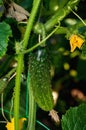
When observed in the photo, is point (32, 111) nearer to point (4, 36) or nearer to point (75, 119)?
point (75, 119)

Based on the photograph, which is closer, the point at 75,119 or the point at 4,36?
the point at 4,36

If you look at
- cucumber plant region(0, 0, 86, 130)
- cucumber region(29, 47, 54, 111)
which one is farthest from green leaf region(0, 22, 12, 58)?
cucumber region(29, 47, 54, 111)

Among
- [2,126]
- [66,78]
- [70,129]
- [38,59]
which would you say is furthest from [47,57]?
[66,78]

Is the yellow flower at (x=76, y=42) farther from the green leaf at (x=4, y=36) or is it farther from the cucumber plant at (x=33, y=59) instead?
the green leaf at (x=4, y=36)

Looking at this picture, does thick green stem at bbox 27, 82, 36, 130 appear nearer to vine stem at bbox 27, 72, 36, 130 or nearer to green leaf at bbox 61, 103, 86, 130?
vine stem at bbox 27, 72, 36, 130

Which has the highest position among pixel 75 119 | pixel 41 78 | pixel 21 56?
pixel 21 56

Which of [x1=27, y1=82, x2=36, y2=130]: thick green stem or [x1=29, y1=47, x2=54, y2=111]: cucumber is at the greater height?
[x1=29, y1=47, x2=54, y2=111]: cucumber

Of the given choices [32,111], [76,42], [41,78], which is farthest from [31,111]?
[76,42]
